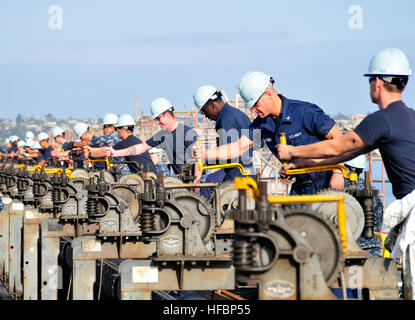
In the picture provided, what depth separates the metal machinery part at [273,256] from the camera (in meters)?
4.57

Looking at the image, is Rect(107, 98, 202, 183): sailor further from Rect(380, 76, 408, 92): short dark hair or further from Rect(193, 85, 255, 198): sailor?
Rect(380, 76, 408, 92): short dark hair

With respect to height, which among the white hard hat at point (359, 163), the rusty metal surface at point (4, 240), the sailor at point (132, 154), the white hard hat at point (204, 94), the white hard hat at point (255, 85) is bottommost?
the rusty metal surface at point (4, 240)

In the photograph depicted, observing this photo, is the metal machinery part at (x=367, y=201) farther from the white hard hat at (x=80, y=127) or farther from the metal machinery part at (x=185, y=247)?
the white hard hat at (x=80, y=127)

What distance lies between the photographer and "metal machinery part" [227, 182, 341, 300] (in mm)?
4570

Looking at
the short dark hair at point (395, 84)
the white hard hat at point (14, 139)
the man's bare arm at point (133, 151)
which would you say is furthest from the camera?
the white hard hat at point (14, 139)

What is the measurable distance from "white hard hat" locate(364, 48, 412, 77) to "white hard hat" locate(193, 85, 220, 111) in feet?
14.5

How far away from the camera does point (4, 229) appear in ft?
50.4

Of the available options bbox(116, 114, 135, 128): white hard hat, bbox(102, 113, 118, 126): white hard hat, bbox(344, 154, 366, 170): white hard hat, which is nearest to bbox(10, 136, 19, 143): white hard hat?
bbox(102, 113, 118, 126): white hard hat

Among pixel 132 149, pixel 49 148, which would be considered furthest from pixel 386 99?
pixel 49 148

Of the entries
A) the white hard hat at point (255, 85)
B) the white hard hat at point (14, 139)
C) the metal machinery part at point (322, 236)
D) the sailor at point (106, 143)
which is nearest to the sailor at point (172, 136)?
the sailor at point (106, 143)

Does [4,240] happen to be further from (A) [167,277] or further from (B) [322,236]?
(B) [322,236]

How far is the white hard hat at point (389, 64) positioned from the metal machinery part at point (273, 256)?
1.85 metres
